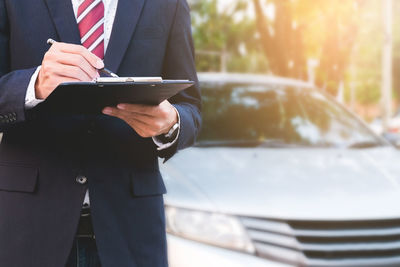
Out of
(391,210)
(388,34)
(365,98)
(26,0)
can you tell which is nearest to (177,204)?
(391,210)

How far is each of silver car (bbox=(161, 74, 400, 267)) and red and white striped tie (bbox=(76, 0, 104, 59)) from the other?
126cm

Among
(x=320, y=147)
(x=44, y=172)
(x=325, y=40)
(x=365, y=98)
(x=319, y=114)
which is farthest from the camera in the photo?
(x=365, y=98)

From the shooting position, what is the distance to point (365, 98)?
54719mm

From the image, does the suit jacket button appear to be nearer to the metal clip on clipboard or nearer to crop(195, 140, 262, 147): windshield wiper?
the metal clip on clipboard

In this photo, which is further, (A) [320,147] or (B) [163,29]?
(A) [320,147]

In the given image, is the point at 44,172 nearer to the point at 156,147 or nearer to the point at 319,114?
the point at 156,147

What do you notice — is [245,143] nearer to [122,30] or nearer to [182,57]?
[182,57]

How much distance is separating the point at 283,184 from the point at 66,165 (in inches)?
60.2

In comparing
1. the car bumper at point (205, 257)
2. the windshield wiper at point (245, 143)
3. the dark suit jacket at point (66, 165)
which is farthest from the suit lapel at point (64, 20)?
the windshield wiper at point (245, 143)

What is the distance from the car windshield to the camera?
3.61m

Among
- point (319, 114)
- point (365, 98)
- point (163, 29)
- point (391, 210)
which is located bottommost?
point (365, 98)

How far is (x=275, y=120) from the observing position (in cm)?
385

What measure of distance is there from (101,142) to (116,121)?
0.07m

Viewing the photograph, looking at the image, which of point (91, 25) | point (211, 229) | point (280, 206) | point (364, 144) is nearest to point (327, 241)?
point (280, 206)
